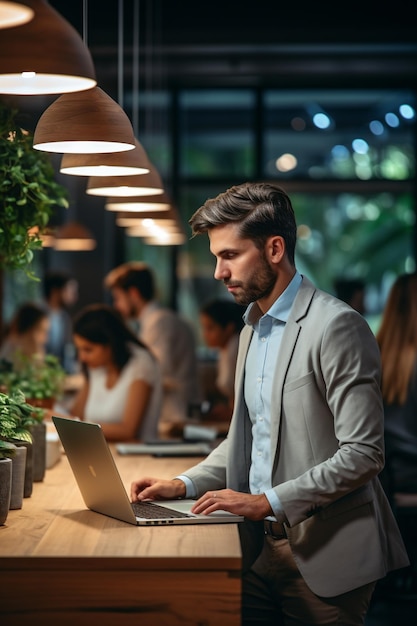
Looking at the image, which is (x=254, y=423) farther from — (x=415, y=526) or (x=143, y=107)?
(x=143, y=107)

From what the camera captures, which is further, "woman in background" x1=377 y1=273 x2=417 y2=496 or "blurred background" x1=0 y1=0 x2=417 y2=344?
"blurred background" x1=0 y1=0 x2=417 y2=344

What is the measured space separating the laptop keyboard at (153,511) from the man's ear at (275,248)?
744mm

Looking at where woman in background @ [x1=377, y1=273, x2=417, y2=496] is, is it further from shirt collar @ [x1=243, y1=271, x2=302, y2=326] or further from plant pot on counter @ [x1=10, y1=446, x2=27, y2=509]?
plant pot on counter @ [x1=10, y1=446, x2=27, y2=509]

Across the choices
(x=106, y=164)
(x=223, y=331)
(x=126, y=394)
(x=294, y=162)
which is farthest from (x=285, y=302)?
(x=294, y=162)

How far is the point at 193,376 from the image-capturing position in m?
7.91

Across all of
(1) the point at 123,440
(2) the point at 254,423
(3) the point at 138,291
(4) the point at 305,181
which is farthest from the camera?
(4) the point at 305,181

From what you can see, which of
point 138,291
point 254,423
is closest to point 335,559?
point 254,423

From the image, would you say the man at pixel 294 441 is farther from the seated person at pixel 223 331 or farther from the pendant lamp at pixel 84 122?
the seated person at pixel 223 331

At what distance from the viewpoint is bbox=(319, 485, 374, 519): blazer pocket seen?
108 inches

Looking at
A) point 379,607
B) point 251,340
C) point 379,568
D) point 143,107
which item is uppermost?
point 143,107

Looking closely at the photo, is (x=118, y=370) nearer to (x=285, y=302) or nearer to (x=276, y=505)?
(x=285, y=302)

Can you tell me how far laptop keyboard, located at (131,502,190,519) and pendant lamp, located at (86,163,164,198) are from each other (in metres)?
1.34

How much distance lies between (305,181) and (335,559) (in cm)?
830

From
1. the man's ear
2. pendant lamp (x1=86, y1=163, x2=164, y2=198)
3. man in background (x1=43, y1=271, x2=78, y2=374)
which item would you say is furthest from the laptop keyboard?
man in background (x1=43, y1=271, x2=78, y2=374)
